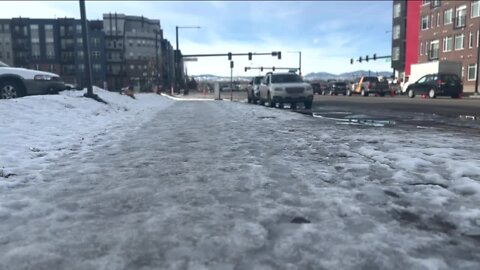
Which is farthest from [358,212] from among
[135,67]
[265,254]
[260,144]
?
[135,67]

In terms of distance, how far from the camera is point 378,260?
2793mm

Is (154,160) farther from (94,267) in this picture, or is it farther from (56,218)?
(94,267)

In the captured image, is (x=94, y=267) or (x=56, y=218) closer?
(x=94, y=267)

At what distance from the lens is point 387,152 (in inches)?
258

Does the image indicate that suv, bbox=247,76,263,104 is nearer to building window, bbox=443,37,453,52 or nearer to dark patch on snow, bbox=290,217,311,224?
dark patch on snow, bbox=290,217,311,224

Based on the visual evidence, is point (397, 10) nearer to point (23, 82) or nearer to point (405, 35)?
point (405, 35)

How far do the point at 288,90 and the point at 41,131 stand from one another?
540 inches

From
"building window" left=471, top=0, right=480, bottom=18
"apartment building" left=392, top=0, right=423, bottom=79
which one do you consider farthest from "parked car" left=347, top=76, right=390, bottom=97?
"apartment building" left=392, top=0, right=423, bottom=79

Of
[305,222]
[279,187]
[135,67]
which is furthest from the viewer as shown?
[135,67]

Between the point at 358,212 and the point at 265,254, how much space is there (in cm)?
119

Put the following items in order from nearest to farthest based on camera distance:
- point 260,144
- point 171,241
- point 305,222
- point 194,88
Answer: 1. point 171,241
2. point 305,222
3. point 260,144
4. point 194,88

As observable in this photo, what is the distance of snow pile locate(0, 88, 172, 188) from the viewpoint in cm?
564

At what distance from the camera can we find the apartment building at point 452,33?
161 feet

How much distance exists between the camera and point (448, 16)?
180ft
